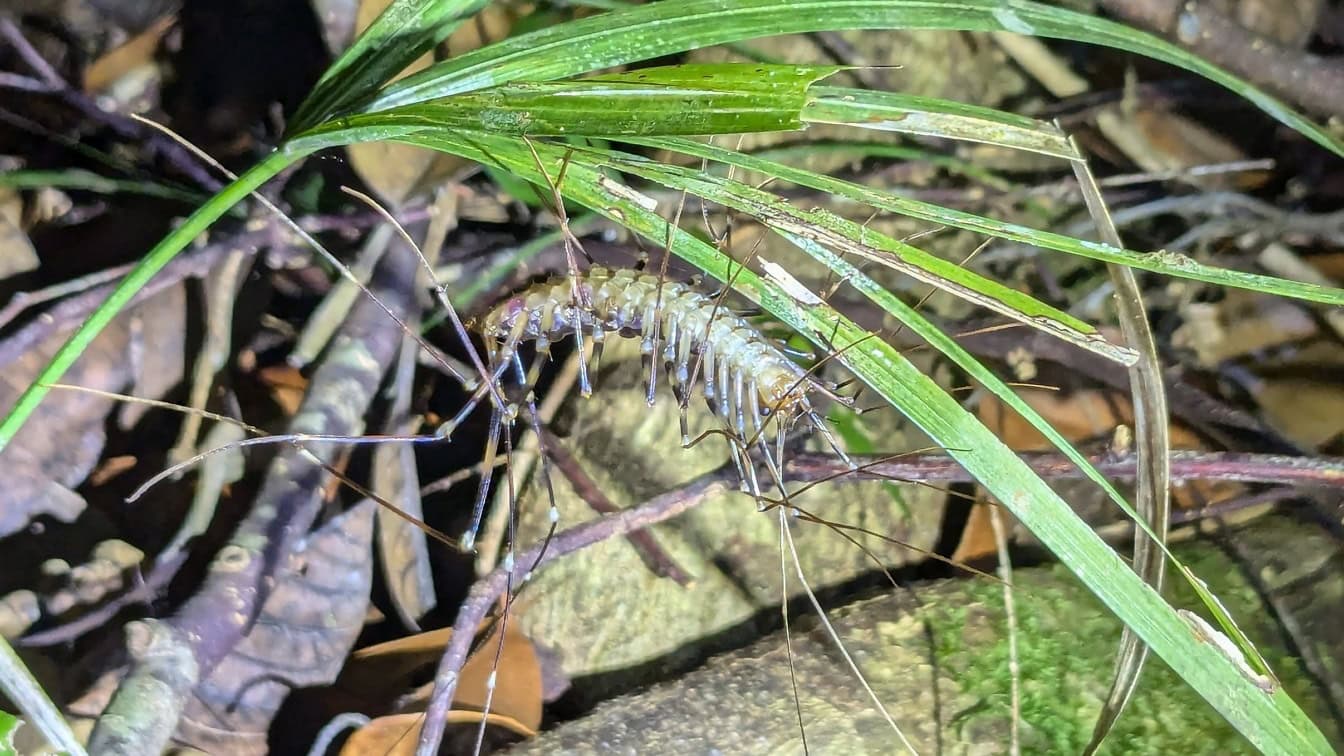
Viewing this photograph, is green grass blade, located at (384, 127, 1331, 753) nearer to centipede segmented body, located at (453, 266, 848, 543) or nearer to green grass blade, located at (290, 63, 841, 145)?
green grass blade, located at (290, 63, 841, 145)

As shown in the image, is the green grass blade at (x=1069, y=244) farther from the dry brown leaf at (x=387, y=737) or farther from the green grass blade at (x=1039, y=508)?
the dry brown leaf at (x=387, y=737)

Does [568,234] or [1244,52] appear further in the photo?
[1244,52]

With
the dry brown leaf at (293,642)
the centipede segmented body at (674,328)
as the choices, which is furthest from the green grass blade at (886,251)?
the dry brown leaf at (293,642)

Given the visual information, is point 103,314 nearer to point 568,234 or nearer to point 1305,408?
point 568,234

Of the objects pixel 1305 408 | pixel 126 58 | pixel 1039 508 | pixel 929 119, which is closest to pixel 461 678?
pixel 1039 508

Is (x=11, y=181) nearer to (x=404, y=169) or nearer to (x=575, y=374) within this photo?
(x=404, y=169)
